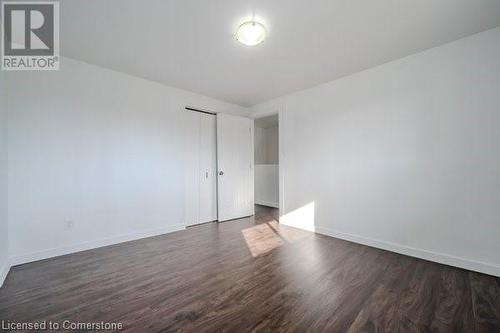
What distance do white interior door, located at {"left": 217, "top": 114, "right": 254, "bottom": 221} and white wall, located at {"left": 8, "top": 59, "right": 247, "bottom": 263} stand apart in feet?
2.87

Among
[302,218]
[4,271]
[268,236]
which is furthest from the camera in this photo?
[302,218]

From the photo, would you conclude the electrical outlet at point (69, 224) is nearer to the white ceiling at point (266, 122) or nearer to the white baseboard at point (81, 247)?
the white baseboard at point (81, 247)

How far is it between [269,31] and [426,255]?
10.2 feet

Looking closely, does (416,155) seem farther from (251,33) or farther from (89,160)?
(89,160)

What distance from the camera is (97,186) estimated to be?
283 cm

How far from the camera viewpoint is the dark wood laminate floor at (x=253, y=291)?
4.78 ft

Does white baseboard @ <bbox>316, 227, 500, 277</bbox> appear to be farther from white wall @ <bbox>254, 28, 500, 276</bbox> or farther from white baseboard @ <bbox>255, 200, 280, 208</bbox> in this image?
white baseboard @ <bbox>255, 200, 280, 208</bbox>

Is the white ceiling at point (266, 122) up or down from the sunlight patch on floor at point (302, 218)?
up

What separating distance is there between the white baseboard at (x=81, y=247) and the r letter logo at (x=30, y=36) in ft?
6.95

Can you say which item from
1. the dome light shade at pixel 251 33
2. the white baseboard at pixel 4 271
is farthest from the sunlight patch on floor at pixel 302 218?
the white baseboard at pixel 4 271

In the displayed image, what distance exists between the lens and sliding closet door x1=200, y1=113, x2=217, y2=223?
164 inches

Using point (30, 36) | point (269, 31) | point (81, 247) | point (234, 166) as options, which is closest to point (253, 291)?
point (81, 247)

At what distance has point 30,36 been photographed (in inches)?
86.9

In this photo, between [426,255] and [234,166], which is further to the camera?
[234,166]
